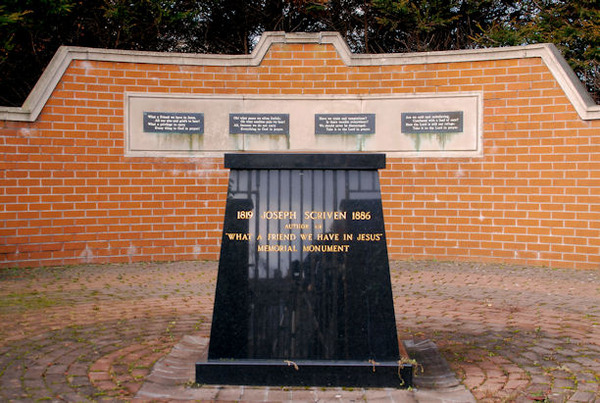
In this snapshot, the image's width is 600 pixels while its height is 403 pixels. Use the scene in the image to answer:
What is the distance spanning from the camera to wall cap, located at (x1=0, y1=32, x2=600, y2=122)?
28.9 feet

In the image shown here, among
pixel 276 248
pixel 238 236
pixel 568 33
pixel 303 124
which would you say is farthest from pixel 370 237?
pixel 568 33

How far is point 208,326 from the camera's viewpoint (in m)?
5.24

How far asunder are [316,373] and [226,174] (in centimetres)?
631

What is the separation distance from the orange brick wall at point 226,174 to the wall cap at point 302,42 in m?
0.11

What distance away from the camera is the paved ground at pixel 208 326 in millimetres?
3588

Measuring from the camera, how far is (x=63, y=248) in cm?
902

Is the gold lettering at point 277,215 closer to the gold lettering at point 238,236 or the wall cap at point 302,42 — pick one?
the gold lettering at point 238,236

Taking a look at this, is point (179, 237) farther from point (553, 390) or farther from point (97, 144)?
point (553, 390)

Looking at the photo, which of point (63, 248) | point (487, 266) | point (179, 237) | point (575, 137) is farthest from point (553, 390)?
point (63, 248)

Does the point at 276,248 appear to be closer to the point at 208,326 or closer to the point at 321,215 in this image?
the point at 321,215

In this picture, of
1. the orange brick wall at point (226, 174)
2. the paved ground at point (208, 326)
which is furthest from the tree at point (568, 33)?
the paved ground at point (208, 326)

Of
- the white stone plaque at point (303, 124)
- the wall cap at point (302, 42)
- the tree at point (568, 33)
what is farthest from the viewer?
the tree at point (568, 33)

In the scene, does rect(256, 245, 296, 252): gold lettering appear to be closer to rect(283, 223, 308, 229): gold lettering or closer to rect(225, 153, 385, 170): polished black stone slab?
rect(283, 223, 308, 229): gold lettering

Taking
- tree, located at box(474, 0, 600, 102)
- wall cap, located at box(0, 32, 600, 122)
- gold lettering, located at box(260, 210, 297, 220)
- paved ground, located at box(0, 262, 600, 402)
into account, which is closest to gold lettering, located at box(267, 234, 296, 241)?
gold lettering, located at box(260, 210, 297, 220)
